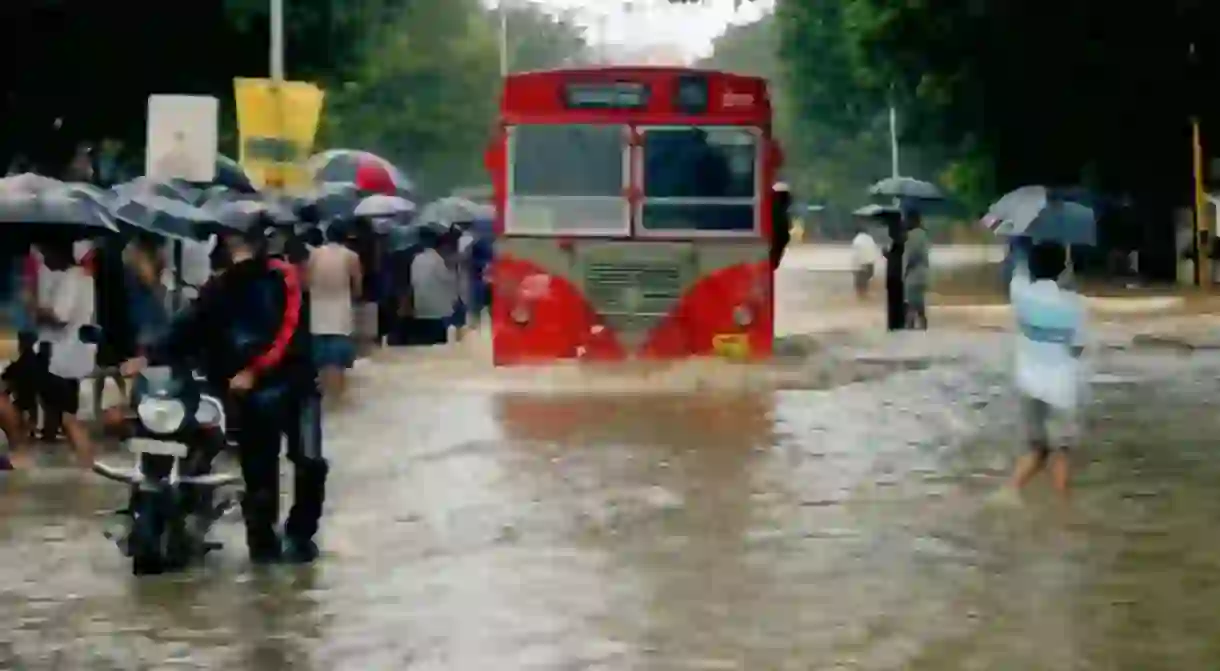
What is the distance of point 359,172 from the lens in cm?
3919

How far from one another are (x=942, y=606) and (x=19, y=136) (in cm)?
3456

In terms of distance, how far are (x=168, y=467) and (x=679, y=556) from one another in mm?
2525

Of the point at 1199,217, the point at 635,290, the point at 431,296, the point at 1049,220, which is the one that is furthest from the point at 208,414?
the point at 1199,217

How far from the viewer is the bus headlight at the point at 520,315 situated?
24188 mm

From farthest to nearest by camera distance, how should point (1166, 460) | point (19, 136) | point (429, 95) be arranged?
point (429, 95) → point (19, 136) → point (1166, 460)

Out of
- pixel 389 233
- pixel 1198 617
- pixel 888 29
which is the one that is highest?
pixel 888 29

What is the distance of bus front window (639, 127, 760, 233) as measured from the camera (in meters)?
23.9

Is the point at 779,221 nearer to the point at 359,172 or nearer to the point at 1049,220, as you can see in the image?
the point at 1049,220

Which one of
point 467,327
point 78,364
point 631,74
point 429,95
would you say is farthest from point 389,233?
point 429,95

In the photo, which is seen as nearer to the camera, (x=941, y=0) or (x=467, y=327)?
(x=467, y=327)

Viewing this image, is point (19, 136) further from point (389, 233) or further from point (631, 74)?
point (631, 74)

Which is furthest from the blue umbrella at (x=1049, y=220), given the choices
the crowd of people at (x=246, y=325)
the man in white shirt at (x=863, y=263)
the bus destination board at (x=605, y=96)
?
the man in white shirt at (x=863, y=263)

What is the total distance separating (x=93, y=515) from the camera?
13953mm

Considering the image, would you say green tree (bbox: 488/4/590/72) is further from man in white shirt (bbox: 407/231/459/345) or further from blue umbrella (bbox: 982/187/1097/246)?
blue umbrella (bbox: 982/187/1097/246)
